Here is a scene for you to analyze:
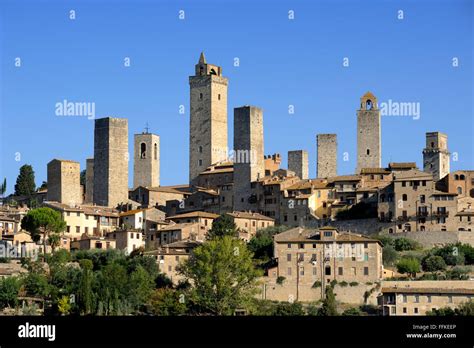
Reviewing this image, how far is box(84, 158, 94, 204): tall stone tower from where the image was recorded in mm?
81037

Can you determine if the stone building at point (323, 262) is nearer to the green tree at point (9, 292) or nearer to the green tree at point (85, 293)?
the green tree at point (85, 293)

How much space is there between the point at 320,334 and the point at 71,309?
3397 cm

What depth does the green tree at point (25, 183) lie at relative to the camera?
272 ft

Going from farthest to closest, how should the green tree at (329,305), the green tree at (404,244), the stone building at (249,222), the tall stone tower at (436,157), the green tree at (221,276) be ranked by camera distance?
the tall stone tower at (436,157) → the stone building at (249,222) → the green tree at (404,244) → the green tree at (221,276) → the green tree at (329,305)

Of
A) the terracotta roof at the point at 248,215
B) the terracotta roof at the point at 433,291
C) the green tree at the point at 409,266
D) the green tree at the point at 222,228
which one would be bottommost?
the terracotta roof at the point at 433,291

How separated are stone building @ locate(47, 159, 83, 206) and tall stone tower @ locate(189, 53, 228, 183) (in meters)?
7.37

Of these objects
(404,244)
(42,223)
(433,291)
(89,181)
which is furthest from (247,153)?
(433,291)

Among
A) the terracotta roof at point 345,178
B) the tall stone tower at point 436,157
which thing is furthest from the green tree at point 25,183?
the tall stone tower at point 436,157

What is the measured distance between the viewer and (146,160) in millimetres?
83750

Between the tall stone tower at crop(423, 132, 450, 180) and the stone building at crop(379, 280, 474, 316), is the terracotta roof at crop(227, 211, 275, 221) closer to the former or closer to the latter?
the tall stone tower at crop(423, 132, 450, 180)

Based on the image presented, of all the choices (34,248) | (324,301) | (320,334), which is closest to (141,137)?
(34,248)

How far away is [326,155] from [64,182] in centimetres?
1630

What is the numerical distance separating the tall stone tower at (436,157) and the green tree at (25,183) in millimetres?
26550

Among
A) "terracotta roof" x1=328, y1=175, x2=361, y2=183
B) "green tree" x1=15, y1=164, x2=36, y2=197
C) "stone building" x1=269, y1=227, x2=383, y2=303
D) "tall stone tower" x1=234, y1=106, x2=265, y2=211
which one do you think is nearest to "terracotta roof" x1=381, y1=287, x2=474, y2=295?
"stone building" x1=269, y1=227, x2=383, y2=303
